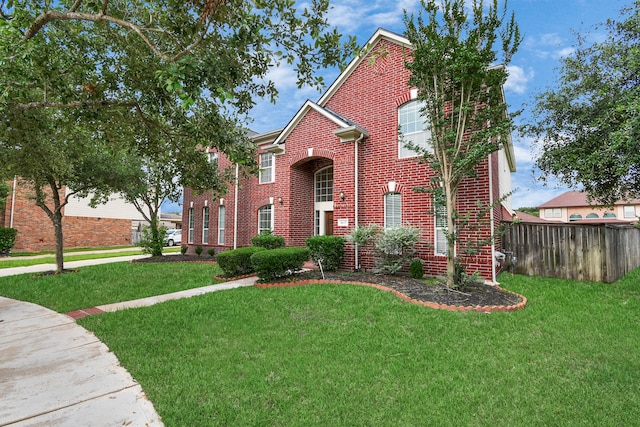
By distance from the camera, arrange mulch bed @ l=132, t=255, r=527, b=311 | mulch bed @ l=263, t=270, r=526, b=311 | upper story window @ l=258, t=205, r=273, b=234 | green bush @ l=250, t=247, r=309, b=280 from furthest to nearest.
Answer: upper story window @ l=258, t=205, r=273, b=234
green bush @ l=250, t=247, r=309, b=280
mulch bed @ l=263, t=270, r=526, b=311
mulch bed @ l=132, t=255, r=527, b=311

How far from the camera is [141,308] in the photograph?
6.61 meters

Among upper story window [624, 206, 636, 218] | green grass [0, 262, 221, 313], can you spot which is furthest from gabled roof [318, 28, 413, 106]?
upper story window [624, 206, 636, 218]

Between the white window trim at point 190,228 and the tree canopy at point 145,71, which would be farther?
the white window trim at point 190,228

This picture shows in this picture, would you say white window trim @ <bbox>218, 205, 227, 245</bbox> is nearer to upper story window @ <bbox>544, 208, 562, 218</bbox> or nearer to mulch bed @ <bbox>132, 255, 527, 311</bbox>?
mulch bed @ <bbox>132, 255, 527, 311</bbox>

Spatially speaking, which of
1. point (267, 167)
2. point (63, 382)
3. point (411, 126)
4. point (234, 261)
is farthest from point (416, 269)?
point (267, 167)

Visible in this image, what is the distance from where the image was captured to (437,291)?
7.35 m

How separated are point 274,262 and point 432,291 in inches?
167

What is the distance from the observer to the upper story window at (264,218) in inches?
603

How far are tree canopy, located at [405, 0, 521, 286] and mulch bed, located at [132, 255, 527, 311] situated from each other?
0.56m

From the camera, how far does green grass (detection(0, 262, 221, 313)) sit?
7.78 metres

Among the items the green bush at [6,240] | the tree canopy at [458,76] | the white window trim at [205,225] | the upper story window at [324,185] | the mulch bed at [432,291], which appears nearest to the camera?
the mulch bed at [432,291]

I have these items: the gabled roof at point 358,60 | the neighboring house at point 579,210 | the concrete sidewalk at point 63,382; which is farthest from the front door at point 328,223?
the neighboring house at point 579,210

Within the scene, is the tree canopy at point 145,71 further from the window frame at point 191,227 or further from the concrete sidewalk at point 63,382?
the window frame at point 191,227

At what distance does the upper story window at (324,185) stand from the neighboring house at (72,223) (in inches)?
713
